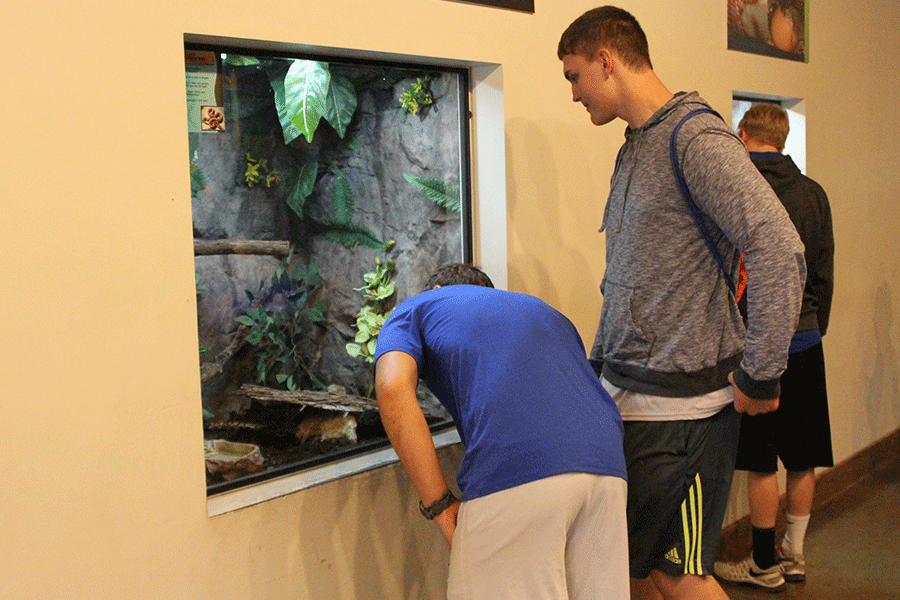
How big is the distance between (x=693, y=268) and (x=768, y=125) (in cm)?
165

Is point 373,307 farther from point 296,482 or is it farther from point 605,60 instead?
point 605,60

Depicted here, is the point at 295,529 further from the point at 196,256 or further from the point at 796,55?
the point at 796,55

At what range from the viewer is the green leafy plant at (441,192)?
2906mm

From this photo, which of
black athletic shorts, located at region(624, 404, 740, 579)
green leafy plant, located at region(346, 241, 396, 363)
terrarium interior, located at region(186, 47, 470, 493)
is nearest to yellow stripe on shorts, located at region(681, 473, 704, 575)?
black athletic shorts, located at region(624, 404, 740, 579)

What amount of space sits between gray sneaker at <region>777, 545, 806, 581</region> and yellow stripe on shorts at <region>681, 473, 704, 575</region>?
5.87ft

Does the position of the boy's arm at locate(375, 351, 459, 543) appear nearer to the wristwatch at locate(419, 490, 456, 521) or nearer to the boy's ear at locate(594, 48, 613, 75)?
the wristwatch at locate(419, 490, 456, 521)

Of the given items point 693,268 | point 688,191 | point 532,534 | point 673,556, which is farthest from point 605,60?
point 673,556

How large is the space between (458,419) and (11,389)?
1017 millimetres

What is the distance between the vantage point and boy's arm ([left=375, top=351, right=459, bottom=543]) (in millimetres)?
1791

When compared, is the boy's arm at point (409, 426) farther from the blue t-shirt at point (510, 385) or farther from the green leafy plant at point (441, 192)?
the green leafy plant at point (441, 192)

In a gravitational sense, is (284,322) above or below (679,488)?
above

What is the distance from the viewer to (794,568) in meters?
3.56

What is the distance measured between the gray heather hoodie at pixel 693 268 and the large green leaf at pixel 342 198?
0.98 meters

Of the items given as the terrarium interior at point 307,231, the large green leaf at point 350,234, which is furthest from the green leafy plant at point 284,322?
the large green leaf at point 350,234
